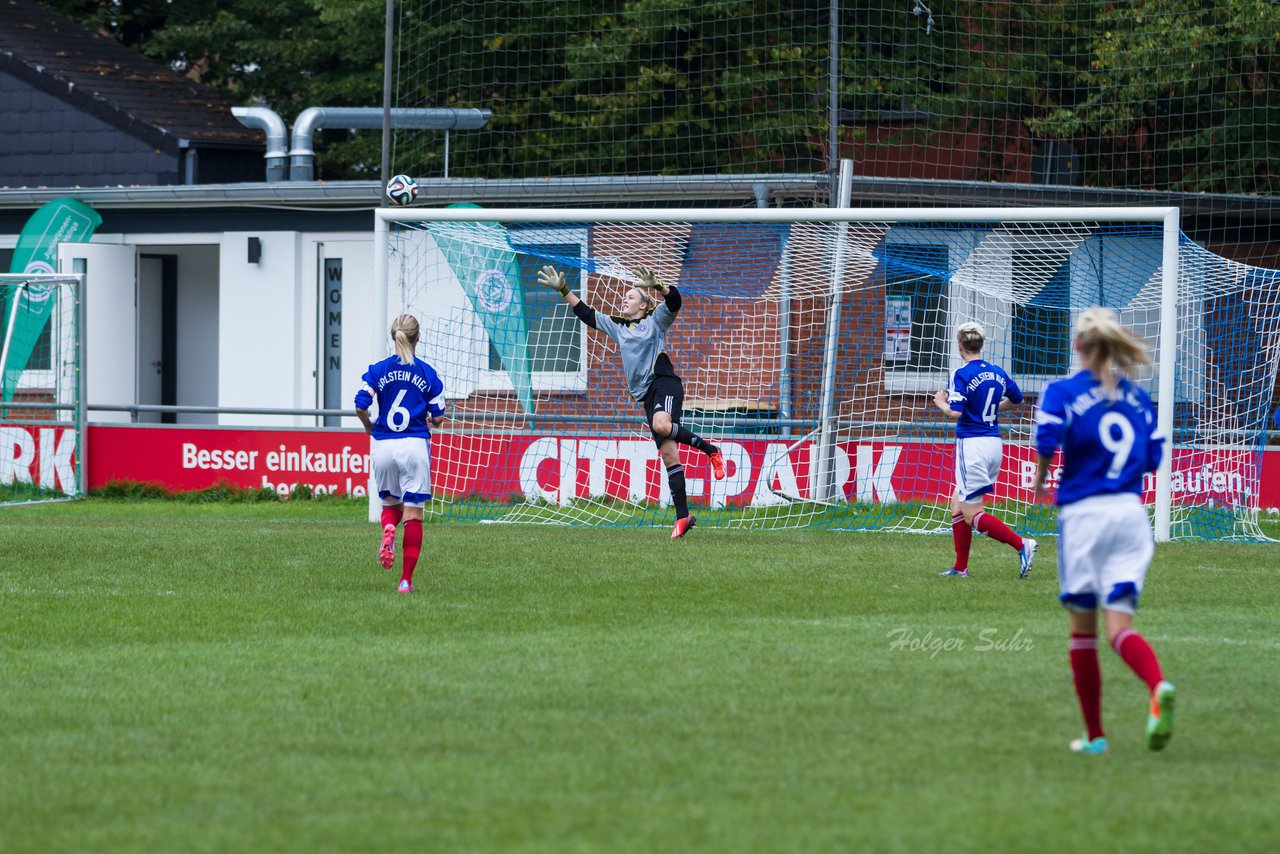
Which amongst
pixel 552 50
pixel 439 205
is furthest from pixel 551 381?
pixel 552 50

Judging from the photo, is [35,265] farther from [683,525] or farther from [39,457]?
[683,525]

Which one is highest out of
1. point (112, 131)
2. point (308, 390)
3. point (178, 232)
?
point (112, 131)

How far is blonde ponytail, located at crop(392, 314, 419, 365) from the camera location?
11.2 m

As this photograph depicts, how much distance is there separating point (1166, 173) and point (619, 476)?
8.95 metres

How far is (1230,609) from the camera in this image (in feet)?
34.5

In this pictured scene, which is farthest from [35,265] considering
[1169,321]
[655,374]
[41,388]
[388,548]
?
[1169,321]

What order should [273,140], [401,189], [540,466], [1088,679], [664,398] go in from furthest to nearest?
[273,140] → [540,466] → [401,189] → [664,398] → [1088,679]

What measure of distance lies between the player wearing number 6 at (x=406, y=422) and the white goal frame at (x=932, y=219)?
4112 mm

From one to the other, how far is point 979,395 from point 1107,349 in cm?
578

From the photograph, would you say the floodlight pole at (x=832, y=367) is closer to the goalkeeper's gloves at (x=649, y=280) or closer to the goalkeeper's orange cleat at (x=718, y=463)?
the goalkeeper's orange cleat at (x=718, y=463)

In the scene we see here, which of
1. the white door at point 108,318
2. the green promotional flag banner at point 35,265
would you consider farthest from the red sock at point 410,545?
the green promotional flag banner at point 35,265

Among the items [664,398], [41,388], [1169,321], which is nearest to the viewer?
[1169,321]

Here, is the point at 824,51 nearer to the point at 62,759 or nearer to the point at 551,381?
the point at 551,381

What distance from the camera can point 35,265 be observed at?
72.3 feet
